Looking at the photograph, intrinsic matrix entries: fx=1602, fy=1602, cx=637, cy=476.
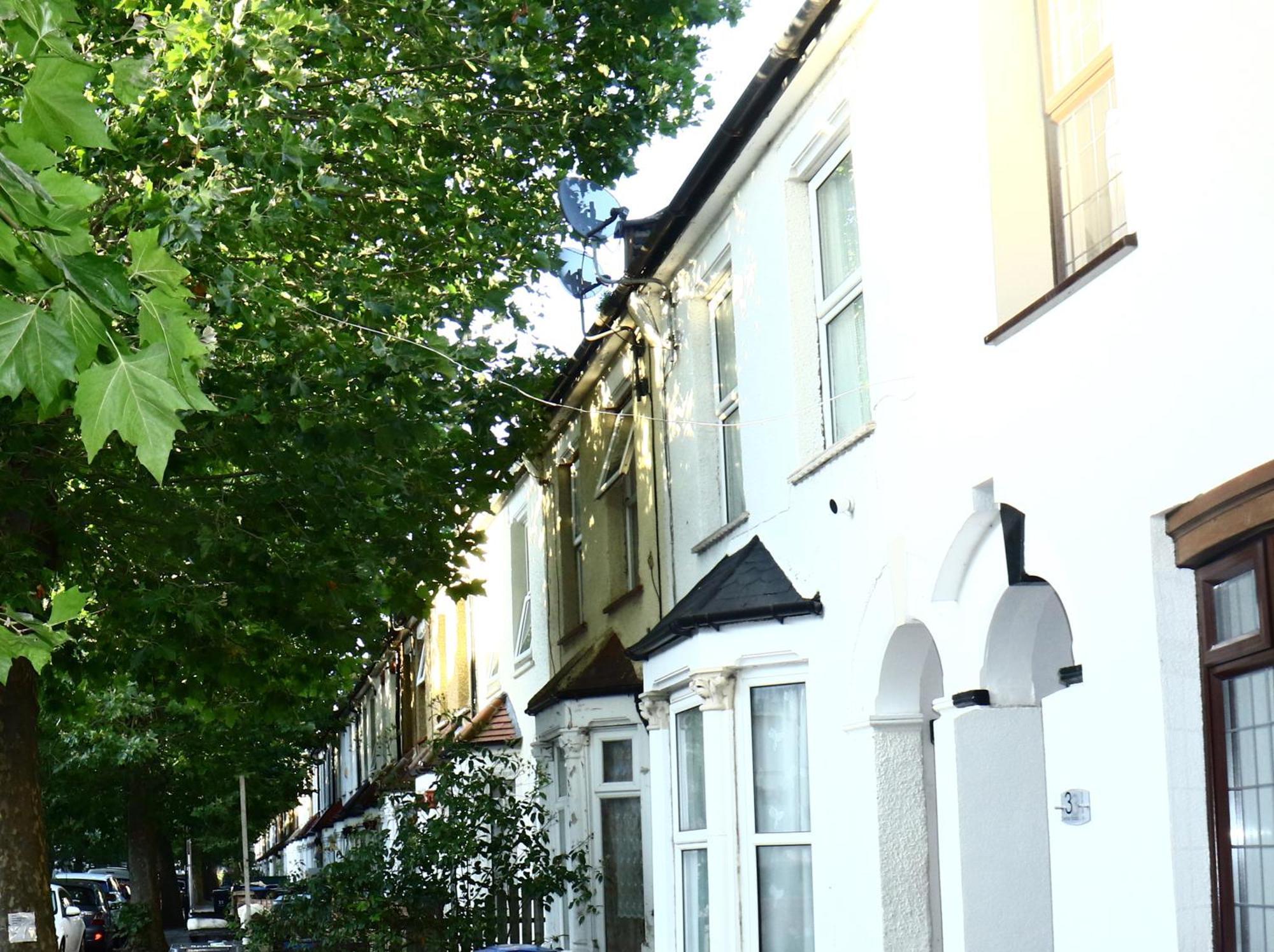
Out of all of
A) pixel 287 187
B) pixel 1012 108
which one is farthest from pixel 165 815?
pixel 1012 108

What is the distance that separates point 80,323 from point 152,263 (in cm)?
28

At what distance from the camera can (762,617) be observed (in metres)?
10.1

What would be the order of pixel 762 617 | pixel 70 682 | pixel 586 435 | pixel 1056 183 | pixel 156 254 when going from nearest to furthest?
pixel 156 254, pixel 1056 183, pixel 762 617, pixel 70 682, pixel 586 435

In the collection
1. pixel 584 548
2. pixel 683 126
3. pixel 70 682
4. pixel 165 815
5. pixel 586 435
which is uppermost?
pixel 683 126

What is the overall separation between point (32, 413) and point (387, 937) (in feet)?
28.3

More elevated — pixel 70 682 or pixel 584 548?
pixel 584 548

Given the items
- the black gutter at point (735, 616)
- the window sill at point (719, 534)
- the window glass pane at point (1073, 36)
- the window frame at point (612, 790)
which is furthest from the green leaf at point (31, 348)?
the window frame at point (612, 790)

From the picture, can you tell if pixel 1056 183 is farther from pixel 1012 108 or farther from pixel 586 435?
pixel 586 435

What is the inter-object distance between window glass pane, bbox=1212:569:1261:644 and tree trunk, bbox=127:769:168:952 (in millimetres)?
30544

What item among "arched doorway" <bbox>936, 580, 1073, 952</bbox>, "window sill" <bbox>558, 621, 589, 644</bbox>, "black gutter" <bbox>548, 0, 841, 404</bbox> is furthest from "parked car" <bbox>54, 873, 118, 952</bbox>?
"arched doorway" <bbox>936, 580, 1073, 952</bbox>

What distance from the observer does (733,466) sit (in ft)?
39.7

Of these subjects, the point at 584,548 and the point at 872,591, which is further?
the point at 584,548

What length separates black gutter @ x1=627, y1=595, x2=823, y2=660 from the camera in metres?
9.80

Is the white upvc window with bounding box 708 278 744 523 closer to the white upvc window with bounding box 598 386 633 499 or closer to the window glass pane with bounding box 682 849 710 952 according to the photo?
the white upvc window with bounding box 598 386 633 499
